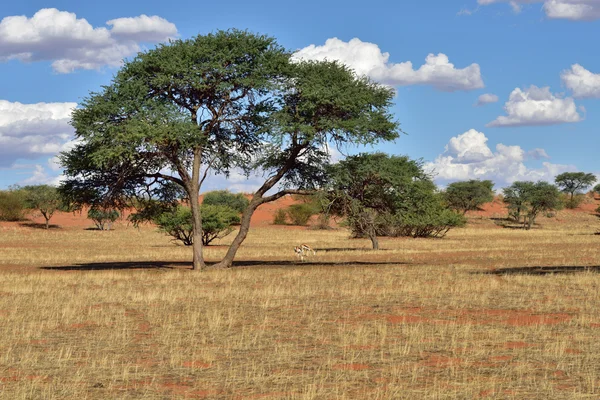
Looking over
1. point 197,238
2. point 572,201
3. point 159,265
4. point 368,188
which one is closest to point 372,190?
point 368,188

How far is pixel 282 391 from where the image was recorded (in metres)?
10.5

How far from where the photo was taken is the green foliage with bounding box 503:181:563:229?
102375 mm

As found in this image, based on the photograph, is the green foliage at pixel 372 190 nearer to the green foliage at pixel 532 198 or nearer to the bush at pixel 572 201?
the green foliage at pixel 532 198

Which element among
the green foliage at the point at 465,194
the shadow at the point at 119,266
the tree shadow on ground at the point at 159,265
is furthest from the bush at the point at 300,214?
the shadow at the point at 119,266

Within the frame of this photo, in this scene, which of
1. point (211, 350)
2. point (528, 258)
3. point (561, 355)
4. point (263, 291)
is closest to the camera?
point (561, 355)

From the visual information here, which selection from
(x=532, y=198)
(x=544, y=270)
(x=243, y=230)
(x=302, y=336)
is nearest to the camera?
(x=302, y=336)

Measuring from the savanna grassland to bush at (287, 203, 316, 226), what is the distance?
253ft

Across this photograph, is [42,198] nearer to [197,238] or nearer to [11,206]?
[11,206]

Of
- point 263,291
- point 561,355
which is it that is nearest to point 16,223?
point 263,291

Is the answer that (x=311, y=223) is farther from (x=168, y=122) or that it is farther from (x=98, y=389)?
(x=98, y=389)

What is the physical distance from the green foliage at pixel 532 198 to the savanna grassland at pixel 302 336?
75602 millimetres

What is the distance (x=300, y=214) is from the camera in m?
109

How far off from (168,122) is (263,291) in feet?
35.0

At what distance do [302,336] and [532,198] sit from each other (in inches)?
3691
